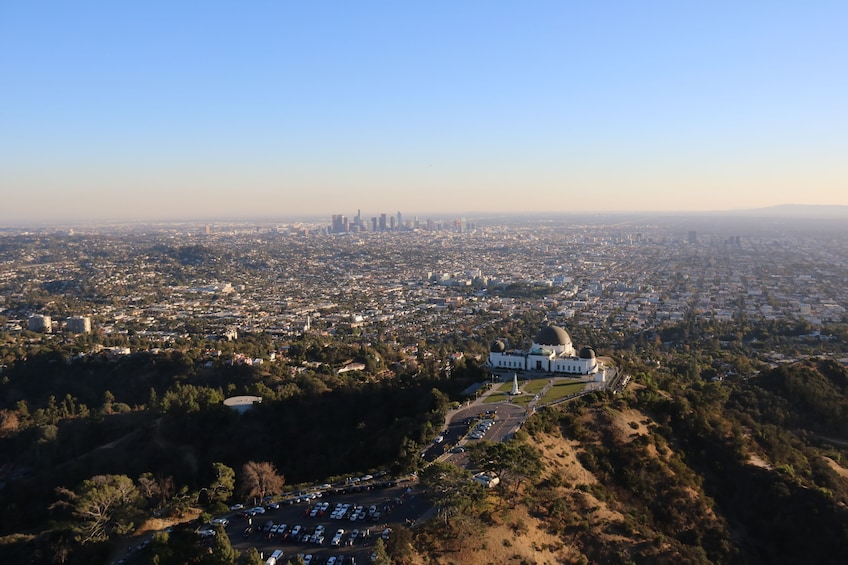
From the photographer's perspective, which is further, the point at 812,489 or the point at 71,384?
the point at 71,384

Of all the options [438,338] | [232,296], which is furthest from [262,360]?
[232,296]

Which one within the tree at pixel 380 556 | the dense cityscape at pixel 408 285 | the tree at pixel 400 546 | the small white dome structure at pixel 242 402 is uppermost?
the tree at pixel 380 556

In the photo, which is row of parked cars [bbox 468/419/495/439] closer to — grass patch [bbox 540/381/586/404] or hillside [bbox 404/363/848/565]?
hillside [bbox 404/363/848/565]

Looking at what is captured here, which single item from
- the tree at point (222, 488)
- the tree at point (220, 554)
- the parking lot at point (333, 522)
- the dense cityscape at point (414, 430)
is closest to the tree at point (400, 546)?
the dense cityscape at point (414, 430)

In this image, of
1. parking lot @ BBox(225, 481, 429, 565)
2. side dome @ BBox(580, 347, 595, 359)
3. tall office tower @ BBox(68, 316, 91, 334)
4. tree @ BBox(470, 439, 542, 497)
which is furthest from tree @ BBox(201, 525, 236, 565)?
tall office tower @ BBox(68, 316, 91, 334)

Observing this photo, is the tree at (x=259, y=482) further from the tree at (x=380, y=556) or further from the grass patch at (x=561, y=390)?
the grass patch at (x=561, y=390)

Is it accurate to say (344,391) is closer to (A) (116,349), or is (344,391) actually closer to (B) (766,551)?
(B) (766,551)
